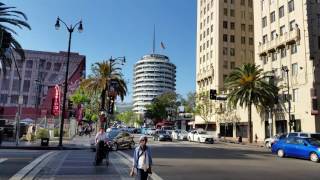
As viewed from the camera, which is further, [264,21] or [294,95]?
[264,21]

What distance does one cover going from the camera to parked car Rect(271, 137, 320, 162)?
81.3ft

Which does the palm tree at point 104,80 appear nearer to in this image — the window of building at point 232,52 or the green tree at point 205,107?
the green tree at point 205,107

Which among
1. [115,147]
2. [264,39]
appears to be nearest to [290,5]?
[264,39]

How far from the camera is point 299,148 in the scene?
2623 centimetres

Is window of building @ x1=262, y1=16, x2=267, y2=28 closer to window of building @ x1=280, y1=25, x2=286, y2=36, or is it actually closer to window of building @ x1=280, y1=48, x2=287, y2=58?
window of building @ x1=280, y1=25, x2=286, y2=36

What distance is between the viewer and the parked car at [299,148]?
81.3ft

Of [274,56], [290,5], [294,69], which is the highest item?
[290,5]

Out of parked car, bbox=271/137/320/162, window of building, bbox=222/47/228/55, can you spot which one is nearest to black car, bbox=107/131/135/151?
parked car, bbox=271/137/320/162

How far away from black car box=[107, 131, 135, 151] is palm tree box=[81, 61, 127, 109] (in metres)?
18.1

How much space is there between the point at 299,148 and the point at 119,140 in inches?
519

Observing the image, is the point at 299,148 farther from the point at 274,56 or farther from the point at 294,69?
the point at 274,56

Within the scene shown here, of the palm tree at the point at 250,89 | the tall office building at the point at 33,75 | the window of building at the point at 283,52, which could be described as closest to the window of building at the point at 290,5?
the window of building at the point at 283,52

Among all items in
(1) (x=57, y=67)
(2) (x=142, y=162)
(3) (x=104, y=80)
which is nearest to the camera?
(2) (x=142, y=162)

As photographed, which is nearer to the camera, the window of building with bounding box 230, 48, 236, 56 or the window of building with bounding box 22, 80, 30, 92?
the window of building with bounding box 230, 48, 236, 56
